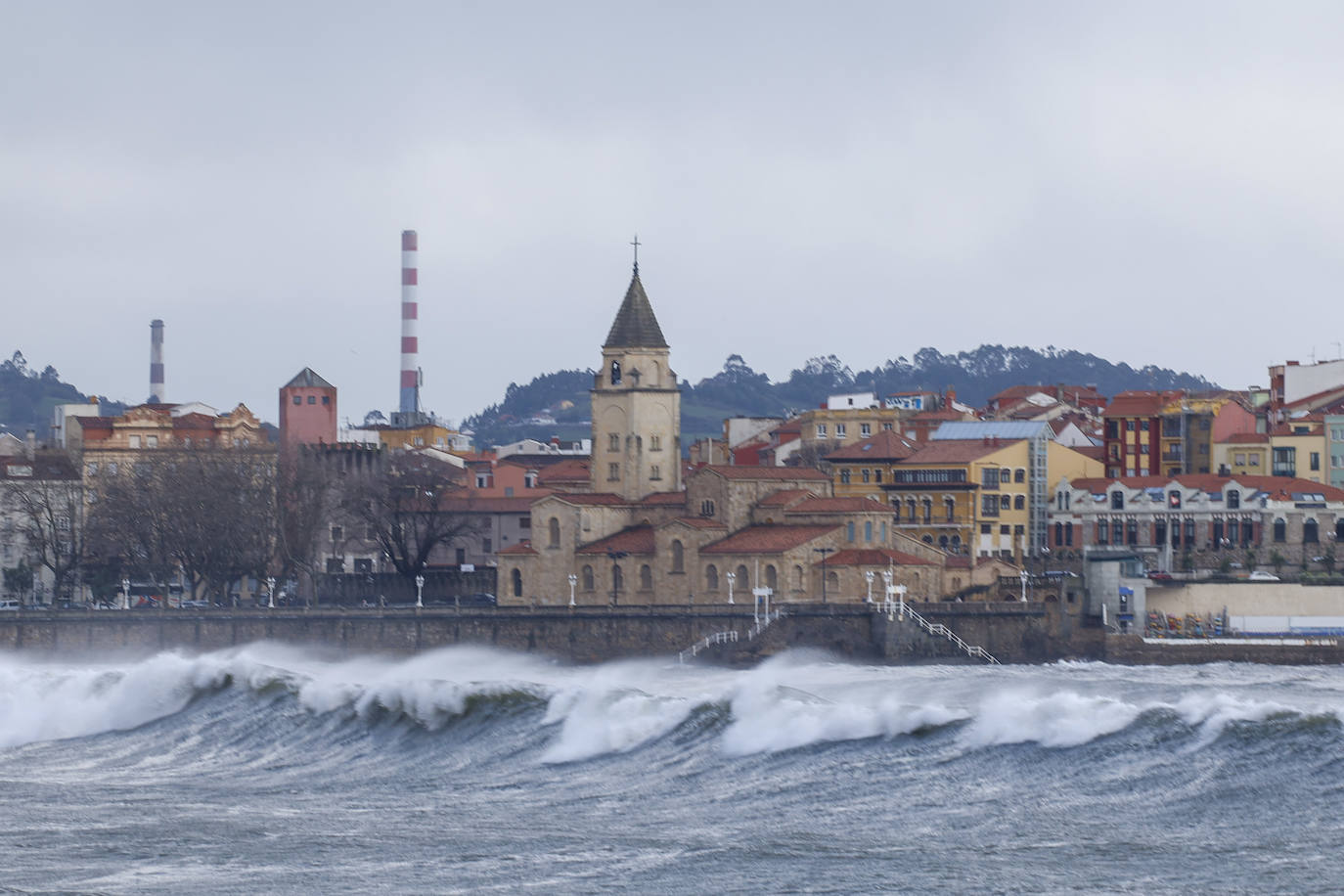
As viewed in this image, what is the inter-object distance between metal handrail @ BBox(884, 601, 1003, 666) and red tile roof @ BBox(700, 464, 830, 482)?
10426 mm

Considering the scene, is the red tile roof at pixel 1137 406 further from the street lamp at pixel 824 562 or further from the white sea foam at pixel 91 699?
the white sea foam at pixel 91 699

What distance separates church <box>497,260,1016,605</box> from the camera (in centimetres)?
9794

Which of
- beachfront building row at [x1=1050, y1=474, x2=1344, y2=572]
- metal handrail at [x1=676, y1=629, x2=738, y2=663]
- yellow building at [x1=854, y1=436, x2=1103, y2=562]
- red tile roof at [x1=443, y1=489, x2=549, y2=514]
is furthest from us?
red tile roof at [x1=443, y1=489, x2=549, y2=514]

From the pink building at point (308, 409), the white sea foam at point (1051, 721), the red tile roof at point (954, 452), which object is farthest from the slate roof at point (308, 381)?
the white sea foam at point (1051, 721)

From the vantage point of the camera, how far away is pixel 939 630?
93.8 metres

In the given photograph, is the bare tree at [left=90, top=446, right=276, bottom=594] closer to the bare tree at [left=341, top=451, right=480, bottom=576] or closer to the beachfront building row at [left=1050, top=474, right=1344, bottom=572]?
the bare tree at [left=341, top=451, right=480, bottom=576]

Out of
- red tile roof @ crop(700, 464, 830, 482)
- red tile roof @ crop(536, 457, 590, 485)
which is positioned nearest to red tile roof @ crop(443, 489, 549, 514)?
red tile roof @ crop(536, 457, 590, 485)

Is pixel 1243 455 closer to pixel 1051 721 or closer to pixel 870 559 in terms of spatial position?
pixel 870 559

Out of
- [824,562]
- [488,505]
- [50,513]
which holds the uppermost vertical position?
[488,505]

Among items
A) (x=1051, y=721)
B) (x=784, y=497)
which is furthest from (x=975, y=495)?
(x=1051, y=721)

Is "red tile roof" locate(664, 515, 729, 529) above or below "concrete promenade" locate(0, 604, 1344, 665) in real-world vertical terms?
above

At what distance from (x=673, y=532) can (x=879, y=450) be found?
17.5m

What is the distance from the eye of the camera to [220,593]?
364 ft

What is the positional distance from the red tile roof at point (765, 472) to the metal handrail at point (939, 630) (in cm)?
1043
